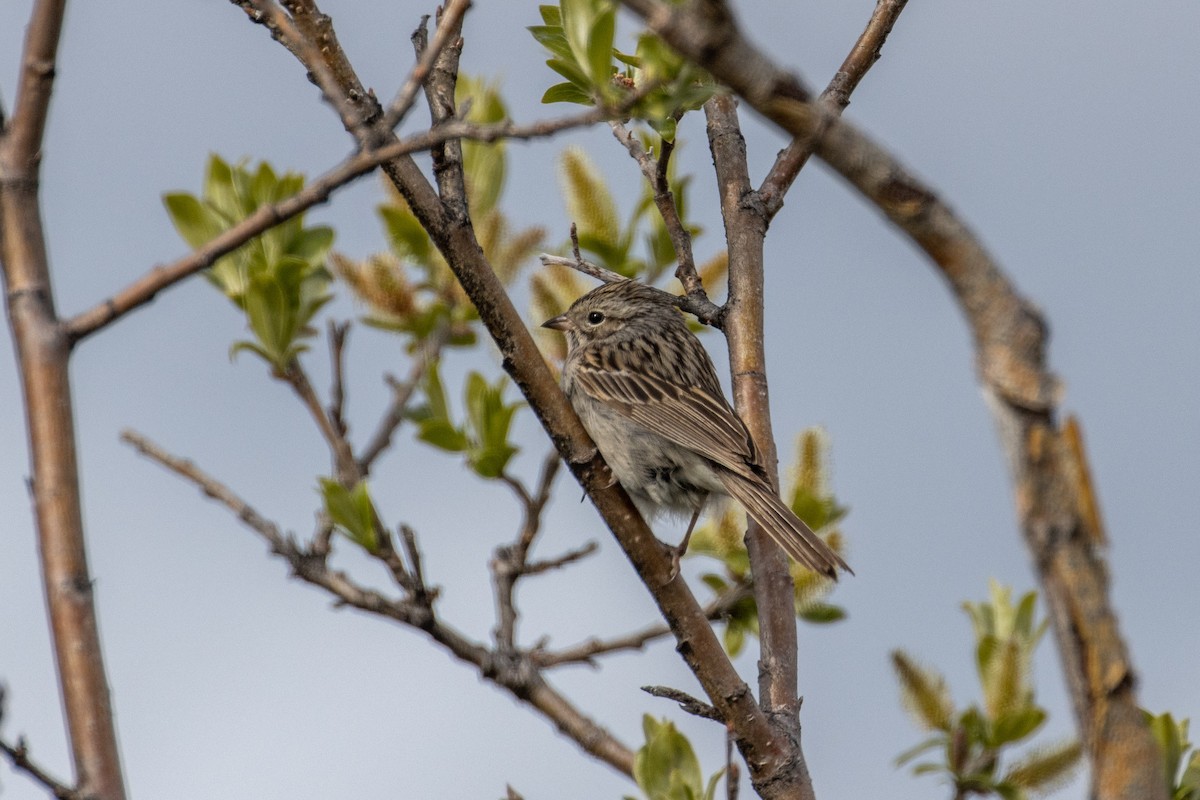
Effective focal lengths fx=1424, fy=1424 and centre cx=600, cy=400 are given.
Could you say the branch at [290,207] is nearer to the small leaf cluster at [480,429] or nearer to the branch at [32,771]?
the branch at [32,771]

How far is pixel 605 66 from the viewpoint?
2576mm

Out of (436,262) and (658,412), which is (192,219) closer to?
(436,262)

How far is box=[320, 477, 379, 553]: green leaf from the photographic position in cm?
390

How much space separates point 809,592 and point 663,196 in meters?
1.34

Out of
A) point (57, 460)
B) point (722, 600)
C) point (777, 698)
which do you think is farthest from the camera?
point (722, 600)

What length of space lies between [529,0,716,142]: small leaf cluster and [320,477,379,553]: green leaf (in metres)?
1.22

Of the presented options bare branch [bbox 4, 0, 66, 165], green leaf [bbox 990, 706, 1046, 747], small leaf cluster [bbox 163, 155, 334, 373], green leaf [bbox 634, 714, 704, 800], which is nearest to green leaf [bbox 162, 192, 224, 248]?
small leaf cluster [bbox 163, 155, 334, 373]

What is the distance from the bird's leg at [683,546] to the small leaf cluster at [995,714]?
0.60 meters

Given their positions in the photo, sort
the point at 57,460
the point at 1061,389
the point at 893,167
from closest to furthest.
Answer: the point at 1061,389
the point at 893,167
the point at 57,460

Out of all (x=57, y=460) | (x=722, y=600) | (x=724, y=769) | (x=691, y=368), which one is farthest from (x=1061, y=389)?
(x=691, y=368)

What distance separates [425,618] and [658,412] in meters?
2.54

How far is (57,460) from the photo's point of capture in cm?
197

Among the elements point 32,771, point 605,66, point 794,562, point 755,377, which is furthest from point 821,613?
point 32,771

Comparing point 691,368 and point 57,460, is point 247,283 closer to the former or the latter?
point 57,460
